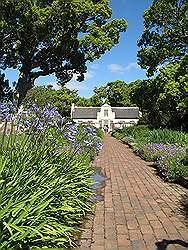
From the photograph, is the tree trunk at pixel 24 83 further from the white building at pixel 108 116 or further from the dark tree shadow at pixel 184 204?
the white building at pixel 108 116

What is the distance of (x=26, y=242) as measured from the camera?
135 inches

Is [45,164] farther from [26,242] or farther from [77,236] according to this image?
[26,242]

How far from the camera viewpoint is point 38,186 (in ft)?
14.3

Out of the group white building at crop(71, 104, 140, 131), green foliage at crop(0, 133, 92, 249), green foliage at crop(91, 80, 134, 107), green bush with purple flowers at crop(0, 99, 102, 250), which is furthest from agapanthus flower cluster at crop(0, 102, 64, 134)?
green foliage at crop(91, 80, 134, 107)

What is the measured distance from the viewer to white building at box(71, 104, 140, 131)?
7325 centimetres

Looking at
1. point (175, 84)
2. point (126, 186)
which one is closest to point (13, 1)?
point (175, 84)

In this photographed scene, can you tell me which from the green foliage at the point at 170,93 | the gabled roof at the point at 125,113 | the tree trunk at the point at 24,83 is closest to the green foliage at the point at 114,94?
the gabled roof at the point at 125,113

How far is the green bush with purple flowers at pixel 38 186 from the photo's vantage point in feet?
11.4

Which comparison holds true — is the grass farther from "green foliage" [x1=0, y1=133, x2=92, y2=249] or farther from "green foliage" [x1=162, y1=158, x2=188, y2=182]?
"green foliage" [x1=162, y1=158, x2=188, y2=182]

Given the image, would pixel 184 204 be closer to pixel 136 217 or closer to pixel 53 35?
pixel 136 217

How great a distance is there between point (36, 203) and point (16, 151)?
136 cm

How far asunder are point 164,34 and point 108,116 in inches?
1665

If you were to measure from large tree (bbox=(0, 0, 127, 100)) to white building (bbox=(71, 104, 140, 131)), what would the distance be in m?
43.4

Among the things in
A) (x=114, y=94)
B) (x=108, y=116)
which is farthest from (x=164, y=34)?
(x=114, y=94)
